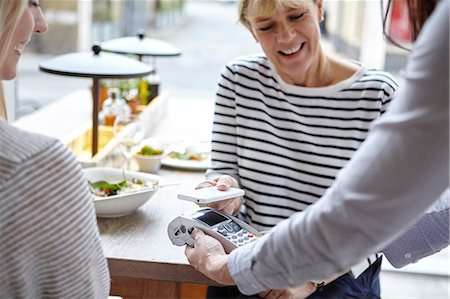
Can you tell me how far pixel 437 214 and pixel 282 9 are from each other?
2.04 feet

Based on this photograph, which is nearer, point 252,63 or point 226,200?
point 226,200

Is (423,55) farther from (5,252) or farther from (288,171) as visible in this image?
(288,171)

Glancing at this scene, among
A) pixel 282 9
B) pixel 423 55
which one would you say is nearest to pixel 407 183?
pixel 423 55

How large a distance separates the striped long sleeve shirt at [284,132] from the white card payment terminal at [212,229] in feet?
1.11

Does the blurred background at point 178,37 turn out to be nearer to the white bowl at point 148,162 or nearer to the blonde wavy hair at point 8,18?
the white bowl at point 148,162

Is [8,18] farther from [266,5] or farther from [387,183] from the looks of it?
[266,5]

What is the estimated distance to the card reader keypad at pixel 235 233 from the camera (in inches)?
57.4

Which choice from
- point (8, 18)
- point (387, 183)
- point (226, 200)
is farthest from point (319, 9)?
point (387, 183)

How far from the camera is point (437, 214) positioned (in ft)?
4.94

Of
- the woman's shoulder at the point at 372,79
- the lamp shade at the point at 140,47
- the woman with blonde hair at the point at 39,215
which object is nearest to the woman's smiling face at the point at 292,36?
the woman's shoulder at the point at 372,79

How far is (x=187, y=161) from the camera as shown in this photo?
2432 millimetres

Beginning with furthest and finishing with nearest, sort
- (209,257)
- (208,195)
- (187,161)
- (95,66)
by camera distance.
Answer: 1. (187,161)
2. (95,66)
3. (208,195)
4. (209,257)

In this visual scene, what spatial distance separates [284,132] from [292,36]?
0.81 feet

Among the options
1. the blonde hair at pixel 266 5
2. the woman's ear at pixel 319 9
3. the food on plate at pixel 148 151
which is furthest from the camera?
the food on plate at pixel 148 151
